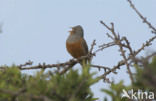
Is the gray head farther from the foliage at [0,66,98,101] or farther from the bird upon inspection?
the foliage at [0,66,98,101]

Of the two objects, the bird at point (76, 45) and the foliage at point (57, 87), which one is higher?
the bird at point (76, 45)

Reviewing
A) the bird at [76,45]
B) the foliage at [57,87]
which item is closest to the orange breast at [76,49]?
the bird at [76,45]

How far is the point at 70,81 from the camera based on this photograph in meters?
2.02

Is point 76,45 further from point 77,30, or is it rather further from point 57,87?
point 57,87

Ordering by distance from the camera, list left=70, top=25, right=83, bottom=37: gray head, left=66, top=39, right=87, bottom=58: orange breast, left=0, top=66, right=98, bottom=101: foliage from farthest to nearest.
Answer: left=70, top=25, right=83, bottom=37: gray head < left=66, top=39, right=87, bottom=58: orange breast < left=0, top=66, right=98, bottom=101: foliage

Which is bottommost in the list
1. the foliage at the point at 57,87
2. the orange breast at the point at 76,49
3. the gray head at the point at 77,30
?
the foliage at the point at 57,87

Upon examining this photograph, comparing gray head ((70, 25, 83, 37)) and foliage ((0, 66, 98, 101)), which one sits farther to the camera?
gray head ((70, 25, 83, 37))

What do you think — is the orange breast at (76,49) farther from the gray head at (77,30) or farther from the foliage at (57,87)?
the foliage at (57,87)

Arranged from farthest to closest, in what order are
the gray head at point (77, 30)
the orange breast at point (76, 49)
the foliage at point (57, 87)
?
the gray head at point (77, 30) → the orange breast at point (76, 49) → the foliage at point (57, 87)

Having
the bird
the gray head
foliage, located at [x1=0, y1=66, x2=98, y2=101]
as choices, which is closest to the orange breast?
the bird

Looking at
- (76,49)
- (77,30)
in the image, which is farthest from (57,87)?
(77,30)

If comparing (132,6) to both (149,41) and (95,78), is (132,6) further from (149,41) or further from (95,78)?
(95,78)

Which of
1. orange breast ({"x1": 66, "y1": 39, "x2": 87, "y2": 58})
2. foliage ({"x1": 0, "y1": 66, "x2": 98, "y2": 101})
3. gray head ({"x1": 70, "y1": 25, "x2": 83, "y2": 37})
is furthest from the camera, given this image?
gray head ({"x1": 70, "y1": 25, "x2": 83, "y2": 37})

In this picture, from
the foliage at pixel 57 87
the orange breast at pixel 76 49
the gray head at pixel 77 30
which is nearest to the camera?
the foliage at pixel 57 87
